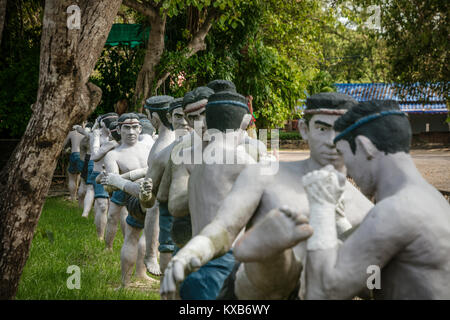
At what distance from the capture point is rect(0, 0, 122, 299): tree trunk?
15.8 feet

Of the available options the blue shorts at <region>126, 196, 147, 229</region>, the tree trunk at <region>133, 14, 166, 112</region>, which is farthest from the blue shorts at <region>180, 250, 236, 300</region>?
the tree trunk at <region>133, 14, 166, 112</region>

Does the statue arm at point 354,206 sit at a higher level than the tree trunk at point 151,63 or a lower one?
lower

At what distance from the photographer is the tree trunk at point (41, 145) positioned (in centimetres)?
482

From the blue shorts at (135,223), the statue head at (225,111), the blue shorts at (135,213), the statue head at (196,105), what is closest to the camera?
the statue head at (225,111)

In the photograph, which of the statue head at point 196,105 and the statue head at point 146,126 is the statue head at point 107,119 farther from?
the statue head at point 196,105

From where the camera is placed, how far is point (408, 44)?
10.1m

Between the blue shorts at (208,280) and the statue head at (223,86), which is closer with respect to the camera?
the blue shorts at (208,280)

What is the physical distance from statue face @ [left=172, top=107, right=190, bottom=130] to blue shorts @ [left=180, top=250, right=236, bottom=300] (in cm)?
269

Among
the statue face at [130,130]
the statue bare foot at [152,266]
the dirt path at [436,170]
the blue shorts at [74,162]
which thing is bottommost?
the dirt path at [436,170]

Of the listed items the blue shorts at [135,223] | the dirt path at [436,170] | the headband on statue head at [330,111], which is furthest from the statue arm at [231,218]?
the dirt path at [436,170]

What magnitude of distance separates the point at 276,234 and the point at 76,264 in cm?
640

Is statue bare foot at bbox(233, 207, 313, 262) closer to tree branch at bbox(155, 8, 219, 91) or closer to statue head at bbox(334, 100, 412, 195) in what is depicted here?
statue head at bbox(334, 100, 412, 195)
